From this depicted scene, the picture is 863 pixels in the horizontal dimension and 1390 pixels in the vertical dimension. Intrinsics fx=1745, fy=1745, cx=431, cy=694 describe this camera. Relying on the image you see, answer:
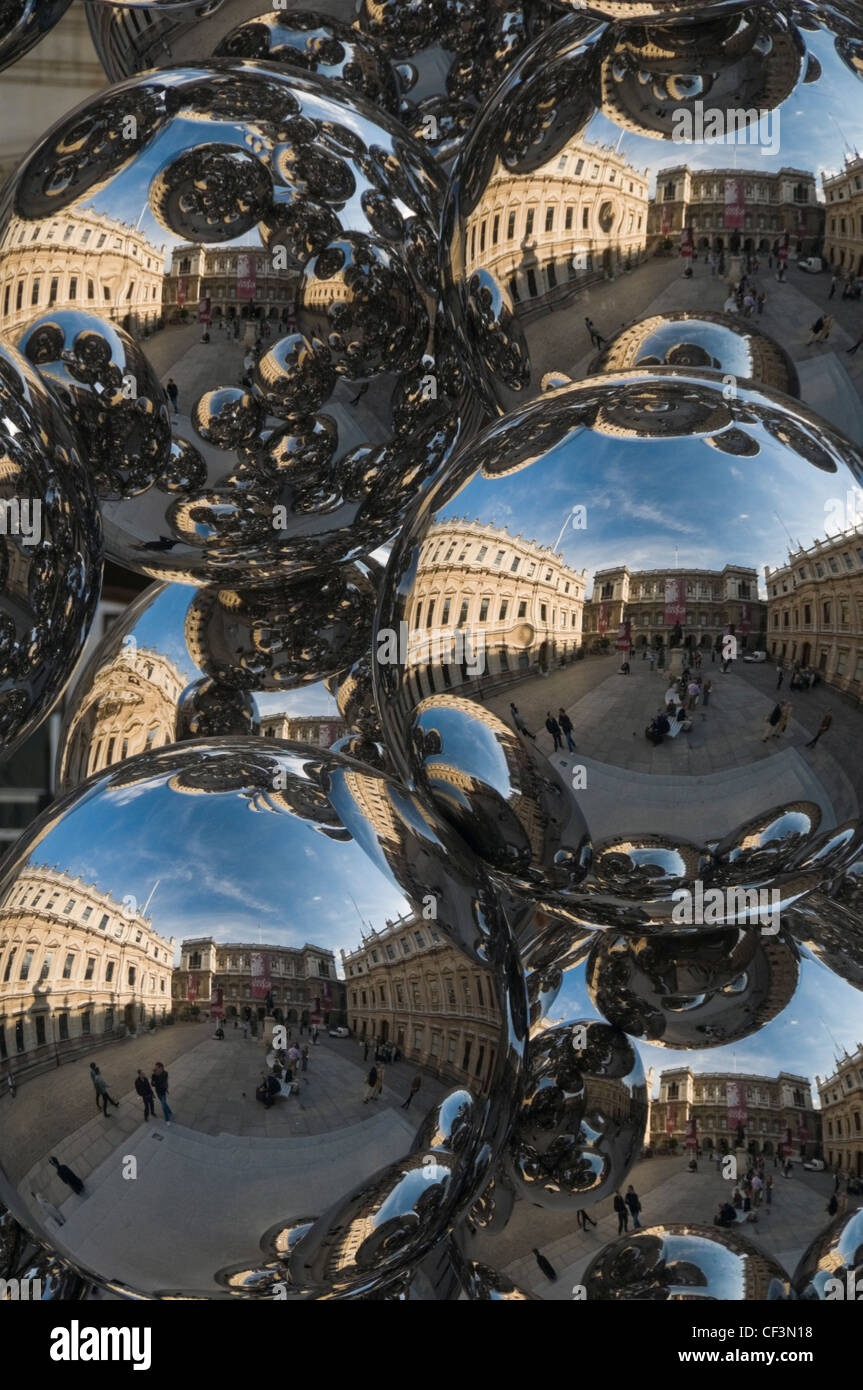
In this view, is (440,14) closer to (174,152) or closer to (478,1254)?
(174,152)

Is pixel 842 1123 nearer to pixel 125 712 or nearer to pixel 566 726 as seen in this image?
pixel 566 726

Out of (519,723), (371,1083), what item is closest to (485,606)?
(519,723)

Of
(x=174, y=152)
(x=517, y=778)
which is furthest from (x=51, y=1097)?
(x=174, y=152)

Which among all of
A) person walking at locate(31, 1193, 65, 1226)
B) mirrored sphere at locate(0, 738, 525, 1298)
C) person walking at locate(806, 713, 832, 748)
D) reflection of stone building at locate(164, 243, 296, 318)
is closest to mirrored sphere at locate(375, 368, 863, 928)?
person walking at locate(806, 713, 832, 748)

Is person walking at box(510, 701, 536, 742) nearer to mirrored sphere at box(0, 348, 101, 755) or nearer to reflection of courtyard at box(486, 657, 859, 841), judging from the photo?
reflection of courtyard at box(486, 657, 859, 841)

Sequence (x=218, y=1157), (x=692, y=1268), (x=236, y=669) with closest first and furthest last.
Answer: (x=218, y=1157) → (x=692, y=1268) → (x=236, y=669)
